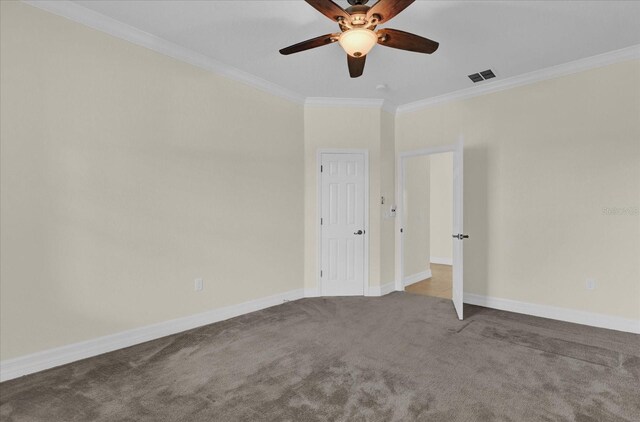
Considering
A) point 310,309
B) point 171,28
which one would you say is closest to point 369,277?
point 310,309

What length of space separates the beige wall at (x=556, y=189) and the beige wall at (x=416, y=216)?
1.09 meters

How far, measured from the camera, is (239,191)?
4.04m

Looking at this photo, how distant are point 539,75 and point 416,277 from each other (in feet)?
11.2

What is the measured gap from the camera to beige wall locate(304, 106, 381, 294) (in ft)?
16.1

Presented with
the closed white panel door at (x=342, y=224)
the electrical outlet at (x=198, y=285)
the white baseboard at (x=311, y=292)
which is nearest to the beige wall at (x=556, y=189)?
the closed white panel door at (x=342, y=224)

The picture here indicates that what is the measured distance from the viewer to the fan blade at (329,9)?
6.88 feet

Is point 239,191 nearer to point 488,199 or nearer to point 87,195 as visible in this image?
point 87,195

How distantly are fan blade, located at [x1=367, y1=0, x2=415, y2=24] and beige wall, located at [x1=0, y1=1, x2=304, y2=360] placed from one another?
219 centimetres

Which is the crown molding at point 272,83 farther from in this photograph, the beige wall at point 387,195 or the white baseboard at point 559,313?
the white baseboard at point 559,313

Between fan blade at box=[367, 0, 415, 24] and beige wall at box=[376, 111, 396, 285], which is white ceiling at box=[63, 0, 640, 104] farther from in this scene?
beige wall at box=[376, 111, 396, 285]

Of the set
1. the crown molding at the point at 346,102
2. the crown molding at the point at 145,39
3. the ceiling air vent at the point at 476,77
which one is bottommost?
the crown molding at the point at 346,102

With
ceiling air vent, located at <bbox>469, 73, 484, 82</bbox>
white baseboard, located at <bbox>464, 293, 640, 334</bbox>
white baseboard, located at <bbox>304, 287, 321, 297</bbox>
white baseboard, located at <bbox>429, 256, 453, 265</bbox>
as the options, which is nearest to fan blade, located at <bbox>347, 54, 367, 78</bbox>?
ceiling air vent, located at <bbox>469, 73, 484, 82</bbox>

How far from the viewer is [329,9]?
2.19 metres

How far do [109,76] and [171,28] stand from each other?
694mm
